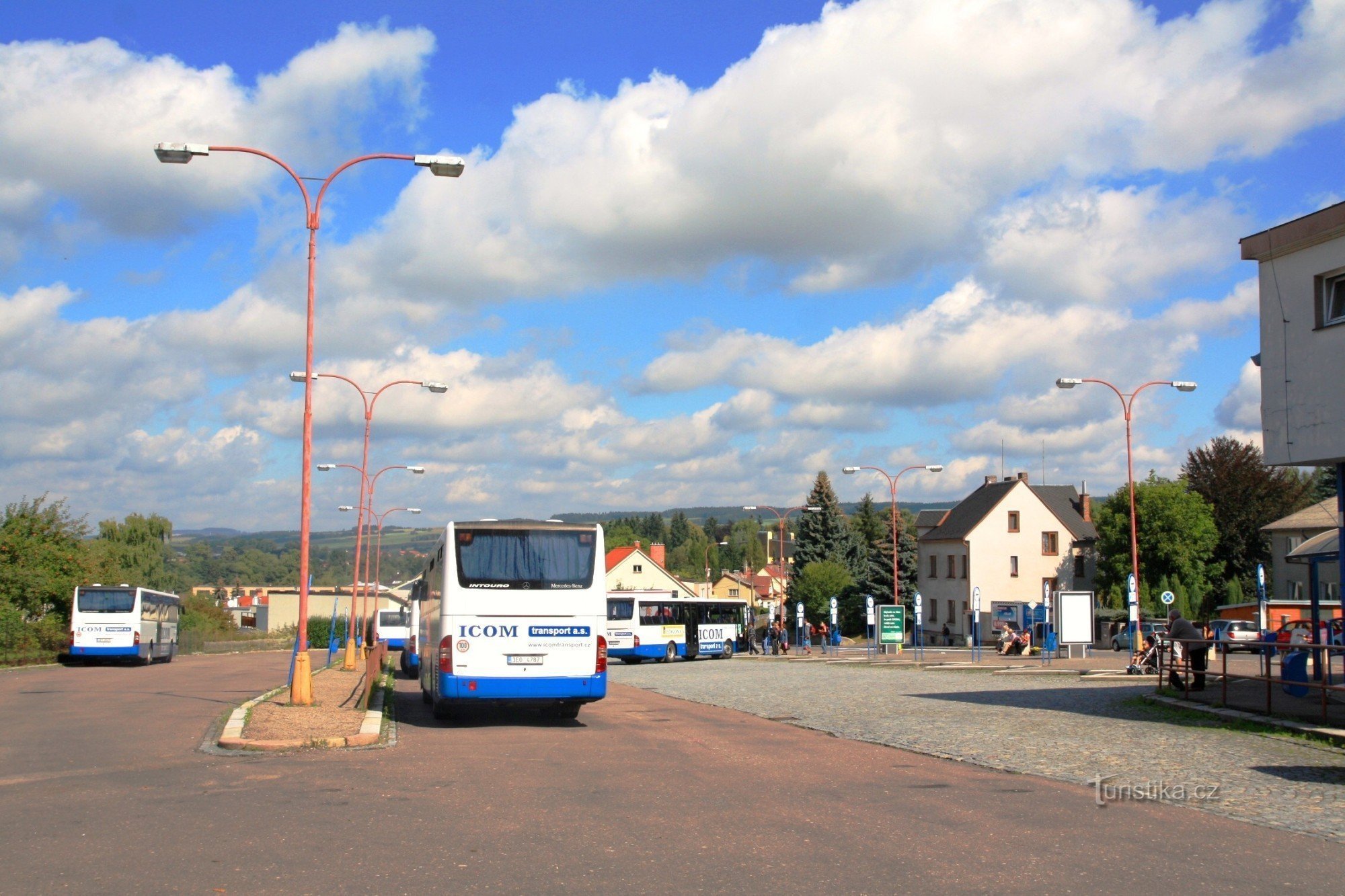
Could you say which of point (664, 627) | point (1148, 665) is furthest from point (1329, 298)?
point (664, 627)

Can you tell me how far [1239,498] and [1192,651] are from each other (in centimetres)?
6434

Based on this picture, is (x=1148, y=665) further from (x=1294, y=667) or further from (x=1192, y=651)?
(x=1294, y=667)

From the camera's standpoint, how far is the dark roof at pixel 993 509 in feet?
273

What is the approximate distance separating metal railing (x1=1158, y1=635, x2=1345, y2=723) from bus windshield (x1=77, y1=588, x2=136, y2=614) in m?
33.6

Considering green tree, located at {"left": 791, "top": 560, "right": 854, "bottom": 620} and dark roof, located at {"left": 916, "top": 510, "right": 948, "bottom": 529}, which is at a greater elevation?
dark roof, located at {"left": 916, "top": 510, "right": 948, "bottom": 529}

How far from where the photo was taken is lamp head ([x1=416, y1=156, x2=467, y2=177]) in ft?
64.3

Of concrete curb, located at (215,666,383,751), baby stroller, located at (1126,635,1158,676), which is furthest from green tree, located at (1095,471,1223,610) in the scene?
concrete curb, located at (215,666,383,751)

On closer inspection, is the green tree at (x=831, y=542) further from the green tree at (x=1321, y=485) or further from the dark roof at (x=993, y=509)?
the green tree at (x=1321, y=485)

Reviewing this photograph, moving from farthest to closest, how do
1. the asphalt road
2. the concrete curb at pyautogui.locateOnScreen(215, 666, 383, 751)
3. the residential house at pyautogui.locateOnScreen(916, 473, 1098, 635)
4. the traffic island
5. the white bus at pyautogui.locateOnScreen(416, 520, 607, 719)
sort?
the residential house at pyautogui.locateOnScreen(916, 473, 1098, 635) → the white bus at pyautogui.locateOnScreen(416, 520, 607, 719) → the traffic island → the concrete curb at pyautogui.locateOnScreen(215, 666, 383, 751) → the asphalt road

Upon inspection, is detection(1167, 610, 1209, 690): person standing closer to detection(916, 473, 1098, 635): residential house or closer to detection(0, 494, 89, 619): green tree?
detection(0, 494, 89, 619): green tree

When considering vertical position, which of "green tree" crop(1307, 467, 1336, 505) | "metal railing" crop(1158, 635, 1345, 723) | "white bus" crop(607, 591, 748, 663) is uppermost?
"green tree" crop(1307, 467, 1336, 505)

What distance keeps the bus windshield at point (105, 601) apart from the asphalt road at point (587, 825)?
1107 inches

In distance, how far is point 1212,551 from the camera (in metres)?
76.1

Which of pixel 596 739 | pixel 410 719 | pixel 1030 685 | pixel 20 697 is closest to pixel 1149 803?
pixel 596 739
